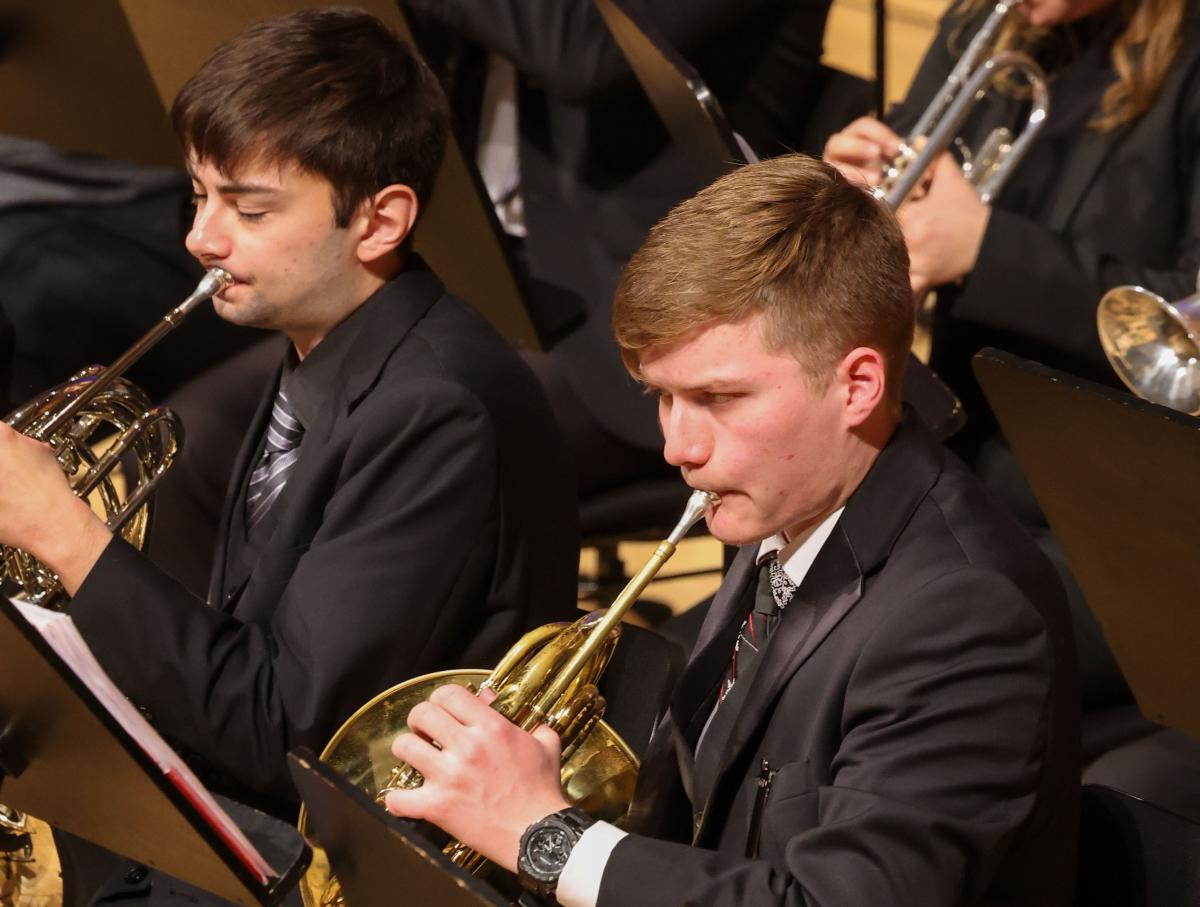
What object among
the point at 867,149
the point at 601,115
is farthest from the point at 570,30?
the point at 867,149

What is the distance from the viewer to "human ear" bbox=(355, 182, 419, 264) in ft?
5.97

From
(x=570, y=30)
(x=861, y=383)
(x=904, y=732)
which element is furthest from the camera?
(x=570, y=30)

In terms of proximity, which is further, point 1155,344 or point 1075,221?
point 1075,221

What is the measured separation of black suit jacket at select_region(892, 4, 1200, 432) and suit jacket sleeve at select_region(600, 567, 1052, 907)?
1139 millimetres

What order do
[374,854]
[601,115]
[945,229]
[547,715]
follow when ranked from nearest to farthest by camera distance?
[374,854]
[547,715]
[945,229]
[601,115]

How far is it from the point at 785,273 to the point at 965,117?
133cm

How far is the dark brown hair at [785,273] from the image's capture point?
1278 millimetres

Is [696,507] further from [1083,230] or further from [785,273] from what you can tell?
[1083,230]

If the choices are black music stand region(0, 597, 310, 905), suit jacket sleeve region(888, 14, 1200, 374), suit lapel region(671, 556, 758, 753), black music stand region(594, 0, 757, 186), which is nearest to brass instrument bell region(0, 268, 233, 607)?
black music stand region(0, 597, 310, 905)

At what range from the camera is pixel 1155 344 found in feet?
6.38

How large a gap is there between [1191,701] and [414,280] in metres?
0.96

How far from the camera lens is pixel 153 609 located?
63.0 inches

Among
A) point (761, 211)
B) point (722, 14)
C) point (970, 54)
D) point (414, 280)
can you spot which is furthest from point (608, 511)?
point (761, 211)

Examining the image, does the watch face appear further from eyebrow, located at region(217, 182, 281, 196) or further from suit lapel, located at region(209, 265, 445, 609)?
eyebrow, located at region(217, 182, 281, 196)
